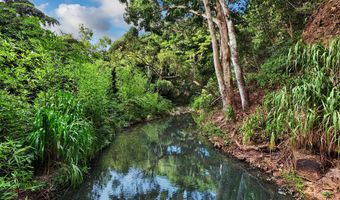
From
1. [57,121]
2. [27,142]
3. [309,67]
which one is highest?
[309,67]

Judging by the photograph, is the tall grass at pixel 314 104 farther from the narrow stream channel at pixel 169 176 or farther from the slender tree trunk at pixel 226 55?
the slender tree trunk at pixel 226 55

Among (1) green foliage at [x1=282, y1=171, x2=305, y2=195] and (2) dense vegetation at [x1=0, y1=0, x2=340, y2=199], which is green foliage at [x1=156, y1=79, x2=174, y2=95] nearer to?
(2) dense vegetation at [x1=0, y1=0, x2=340, y2=199]

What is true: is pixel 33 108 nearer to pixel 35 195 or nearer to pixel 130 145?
pixel 35 195

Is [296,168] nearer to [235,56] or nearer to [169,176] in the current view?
[169,176]

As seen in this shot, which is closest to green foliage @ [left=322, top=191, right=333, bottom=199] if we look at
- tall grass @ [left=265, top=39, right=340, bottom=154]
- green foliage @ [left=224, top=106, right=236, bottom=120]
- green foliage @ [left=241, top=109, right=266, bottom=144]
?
tall grass @ [left=265, top=39, right=340, bottom=154]

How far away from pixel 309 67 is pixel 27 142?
515cm

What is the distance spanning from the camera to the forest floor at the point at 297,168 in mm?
3811

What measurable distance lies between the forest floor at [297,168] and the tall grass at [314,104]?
0.21m

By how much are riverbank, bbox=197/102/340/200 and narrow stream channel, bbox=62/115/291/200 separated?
0.24 meters

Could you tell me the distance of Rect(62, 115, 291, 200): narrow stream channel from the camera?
4547 mm

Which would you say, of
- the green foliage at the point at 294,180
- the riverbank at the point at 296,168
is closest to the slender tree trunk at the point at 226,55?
the riverbank at the point at 296,168

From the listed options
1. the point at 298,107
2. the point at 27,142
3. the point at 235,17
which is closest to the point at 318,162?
the point at 298,107

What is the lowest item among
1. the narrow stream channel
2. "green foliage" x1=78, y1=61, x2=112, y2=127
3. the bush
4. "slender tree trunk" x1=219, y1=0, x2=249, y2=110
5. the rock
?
the narrow stream channel

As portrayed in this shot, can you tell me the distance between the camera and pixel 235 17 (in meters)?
10.1
